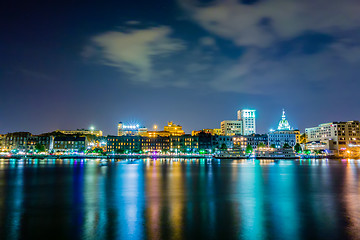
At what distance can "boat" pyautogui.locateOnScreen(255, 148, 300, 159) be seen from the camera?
159500 mm

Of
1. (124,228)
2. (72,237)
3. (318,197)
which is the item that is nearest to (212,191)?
(318,197)

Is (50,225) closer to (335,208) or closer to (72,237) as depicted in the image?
(72,237)

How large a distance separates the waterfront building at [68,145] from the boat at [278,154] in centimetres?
10199

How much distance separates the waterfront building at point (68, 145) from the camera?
7441 inches

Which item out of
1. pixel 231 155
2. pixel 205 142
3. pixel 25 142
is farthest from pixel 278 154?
pixel 25 142

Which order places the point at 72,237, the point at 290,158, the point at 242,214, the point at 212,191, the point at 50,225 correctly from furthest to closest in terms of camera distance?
the point at 290,158 < the point at 212,191 < the point at 242,214 < the point at 50,225 < the point at 72,237

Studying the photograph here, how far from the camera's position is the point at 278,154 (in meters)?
163

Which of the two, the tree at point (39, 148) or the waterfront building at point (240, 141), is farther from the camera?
the waterfront building at point (240, 141)

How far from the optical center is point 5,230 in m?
19.1

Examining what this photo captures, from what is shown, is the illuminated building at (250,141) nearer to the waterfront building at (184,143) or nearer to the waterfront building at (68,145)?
the waterfront building at (184,143)

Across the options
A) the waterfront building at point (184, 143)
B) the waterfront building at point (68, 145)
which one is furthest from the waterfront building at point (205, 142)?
the waterfront building at point (68, 145)

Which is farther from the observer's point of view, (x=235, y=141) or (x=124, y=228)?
(x=235, y=141)

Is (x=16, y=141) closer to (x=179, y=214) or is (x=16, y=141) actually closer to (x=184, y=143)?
(x=184, y=143)

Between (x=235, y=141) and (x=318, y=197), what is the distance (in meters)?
160
